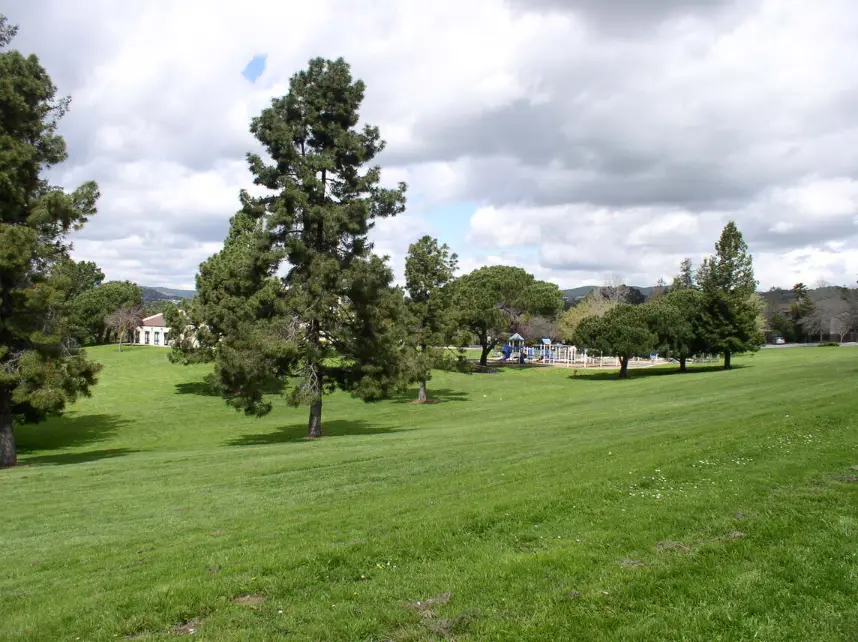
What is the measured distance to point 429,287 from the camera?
45875mm

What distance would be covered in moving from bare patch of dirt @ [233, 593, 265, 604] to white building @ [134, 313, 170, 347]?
103 m

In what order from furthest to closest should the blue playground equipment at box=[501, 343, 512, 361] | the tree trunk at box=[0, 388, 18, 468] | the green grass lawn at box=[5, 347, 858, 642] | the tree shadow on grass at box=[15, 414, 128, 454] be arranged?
1. the blue playground equipment at box=[501, 343, 512, 361]
2. the tree shadow on grass at box=[15, 414, 128, 454]
3. the tree trunk at box=[0, 388, 18, 468]
4. the green grass lawn at box=[5, 347, 858, 642]

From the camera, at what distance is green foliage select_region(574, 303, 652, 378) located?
198 feet

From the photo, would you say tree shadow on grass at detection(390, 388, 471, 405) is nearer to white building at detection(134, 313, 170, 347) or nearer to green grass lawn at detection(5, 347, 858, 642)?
green grass lawn at detection(5, 347, 858, 642)

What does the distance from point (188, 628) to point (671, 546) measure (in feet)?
16.2

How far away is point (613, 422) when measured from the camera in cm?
2245

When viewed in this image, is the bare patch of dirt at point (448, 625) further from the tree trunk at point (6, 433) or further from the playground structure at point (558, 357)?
the playground structure at point (558, 357)

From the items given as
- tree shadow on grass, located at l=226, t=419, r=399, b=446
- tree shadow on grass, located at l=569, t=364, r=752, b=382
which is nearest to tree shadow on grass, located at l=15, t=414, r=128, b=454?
tree shadow on grass, located at l=226, t=419, r=399, b=446

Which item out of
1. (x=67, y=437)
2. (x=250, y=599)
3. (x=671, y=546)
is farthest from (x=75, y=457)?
(x=671, y=546)

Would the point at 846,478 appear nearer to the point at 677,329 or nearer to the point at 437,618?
the point at 437,618

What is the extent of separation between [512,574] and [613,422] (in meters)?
16.9

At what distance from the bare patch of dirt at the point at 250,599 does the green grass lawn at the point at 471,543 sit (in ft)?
0.10

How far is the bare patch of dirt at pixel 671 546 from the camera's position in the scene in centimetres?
689

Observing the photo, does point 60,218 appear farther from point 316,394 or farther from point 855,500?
point 855,500
